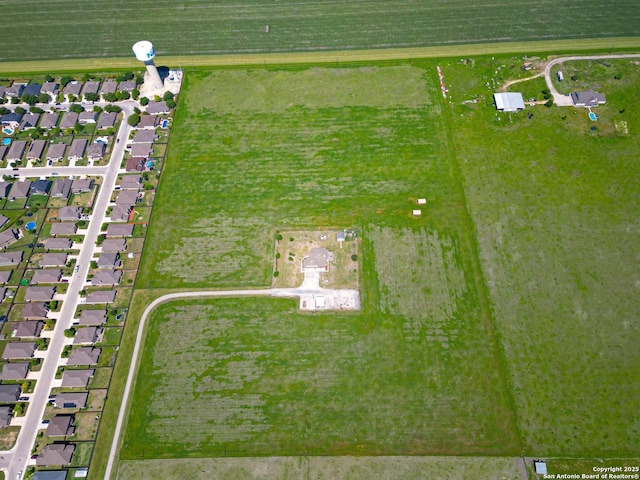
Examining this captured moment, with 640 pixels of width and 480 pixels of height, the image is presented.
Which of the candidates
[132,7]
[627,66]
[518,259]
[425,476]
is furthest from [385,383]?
[132,7]

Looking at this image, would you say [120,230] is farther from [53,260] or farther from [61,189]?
[61,189]

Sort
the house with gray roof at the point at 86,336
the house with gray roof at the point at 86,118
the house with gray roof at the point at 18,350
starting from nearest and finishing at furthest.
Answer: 1. the house with gray roof at the point at 18,350
2. the house with gray roof at the point at 86,336
3. the house with gray roof at the point at 86,118

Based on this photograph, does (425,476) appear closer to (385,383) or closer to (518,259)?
(385,383)

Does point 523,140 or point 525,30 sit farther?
point 525,30

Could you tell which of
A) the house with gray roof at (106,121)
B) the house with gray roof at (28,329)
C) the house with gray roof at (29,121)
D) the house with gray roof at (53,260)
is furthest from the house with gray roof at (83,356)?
the house with gray roof at (29,121)

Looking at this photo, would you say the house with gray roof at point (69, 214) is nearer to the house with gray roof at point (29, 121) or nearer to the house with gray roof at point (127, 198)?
the house with gray roof at point (127, 198)

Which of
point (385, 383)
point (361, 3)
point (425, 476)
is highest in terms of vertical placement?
point (361, 3)

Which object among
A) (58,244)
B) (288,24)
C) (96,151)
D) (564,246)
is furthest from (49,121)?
(564,246)

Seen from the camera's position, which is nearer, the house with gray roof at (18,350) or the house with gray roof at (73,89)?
the house with gray roof at (18,350)
